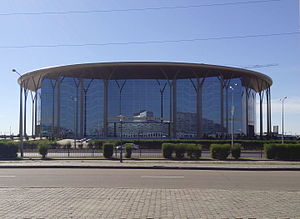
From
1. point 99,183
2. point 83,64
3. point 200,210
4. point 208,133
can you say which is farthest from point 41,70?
point 200,210

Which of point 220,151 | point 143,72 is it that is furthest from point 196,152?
point 143,72

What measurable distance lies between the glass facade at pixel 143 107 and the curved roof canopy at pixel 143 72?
145 centimetres

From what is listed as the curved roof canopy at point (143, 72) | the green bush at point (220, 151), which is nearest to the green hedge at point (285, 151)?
the green bush at point (220, 151)

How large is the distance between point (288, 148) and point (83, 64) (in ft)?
191

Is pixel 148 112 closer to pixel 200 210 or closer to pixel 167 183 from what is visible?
pixel 167 183

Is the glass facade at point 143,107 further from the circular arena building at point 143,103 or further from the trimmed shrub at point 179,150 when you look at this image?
the trimmed shrub at point 179,150

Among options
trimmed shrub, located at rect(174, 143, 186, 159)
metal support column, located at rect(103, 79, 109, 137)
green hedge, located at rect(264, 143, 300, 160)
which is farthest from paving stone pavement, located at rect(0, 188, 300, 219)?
metal support column, located at rect(103, 79, 109, 137)

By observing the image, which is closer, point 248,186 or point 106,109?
point 248,186

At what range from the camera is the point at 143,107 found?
90000 mm

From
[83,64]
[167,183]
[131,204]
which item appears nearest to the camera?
[131,204]

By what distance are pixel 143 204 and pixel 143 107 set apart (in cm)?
8133

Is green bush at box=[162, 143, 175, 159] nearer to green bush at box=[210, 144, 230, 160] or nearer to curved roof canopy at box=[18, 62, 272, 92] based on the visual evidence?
green bush at box=[210, 144, 230, 160]

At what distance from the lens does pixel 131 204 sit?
28.6ft

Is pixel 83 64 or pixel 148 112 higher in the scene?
pixel 83 64
